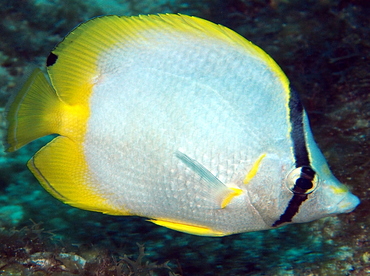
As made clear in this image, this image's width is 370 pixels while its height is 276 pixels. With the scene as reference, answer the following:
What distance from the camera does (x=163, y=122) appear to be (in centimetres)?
128

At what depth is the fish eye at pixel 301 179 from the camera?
126 cm

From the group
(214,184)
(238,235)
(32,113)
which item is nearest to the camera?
(214,184)

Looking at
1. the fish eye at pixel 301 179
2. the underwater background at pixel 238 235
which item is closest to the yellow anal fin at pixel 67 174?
the fish eye at pixel 301 179

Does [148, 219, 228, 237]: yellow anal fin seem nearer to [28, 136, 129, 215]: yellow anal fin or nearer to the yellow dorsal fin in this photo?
[28, 136, 129, 215]: yellow anal fin

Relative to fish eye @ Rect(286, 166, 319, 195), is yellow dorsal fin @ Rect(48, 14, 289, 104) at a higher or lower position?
higher

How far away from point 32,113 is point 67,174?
1.06 ft

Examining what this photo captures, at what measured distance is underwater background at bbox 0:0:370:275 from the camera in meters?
2.80

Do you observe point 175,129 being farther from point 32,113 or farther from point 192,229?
point 32,113

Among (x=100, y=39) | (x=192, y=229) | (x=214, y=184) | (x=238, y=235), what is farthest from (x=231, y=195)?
(x=238, y=235)

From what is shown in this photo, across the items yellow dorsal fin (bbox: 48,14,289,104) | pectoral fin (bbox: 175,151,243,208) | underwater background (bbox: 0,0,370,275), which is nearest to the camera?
pectoral fin (bbox: 175,151,243,208)

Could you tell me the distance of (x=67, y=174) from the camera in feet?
4.73

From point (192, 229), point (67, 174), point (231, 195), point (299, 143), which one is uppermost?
point (299, 143)

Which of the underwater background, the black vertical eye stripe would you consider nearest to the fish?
the black vertical eye stripe

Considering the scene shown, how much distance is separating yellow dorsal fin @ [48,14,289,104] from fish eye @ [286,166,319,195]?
57 centimetres
